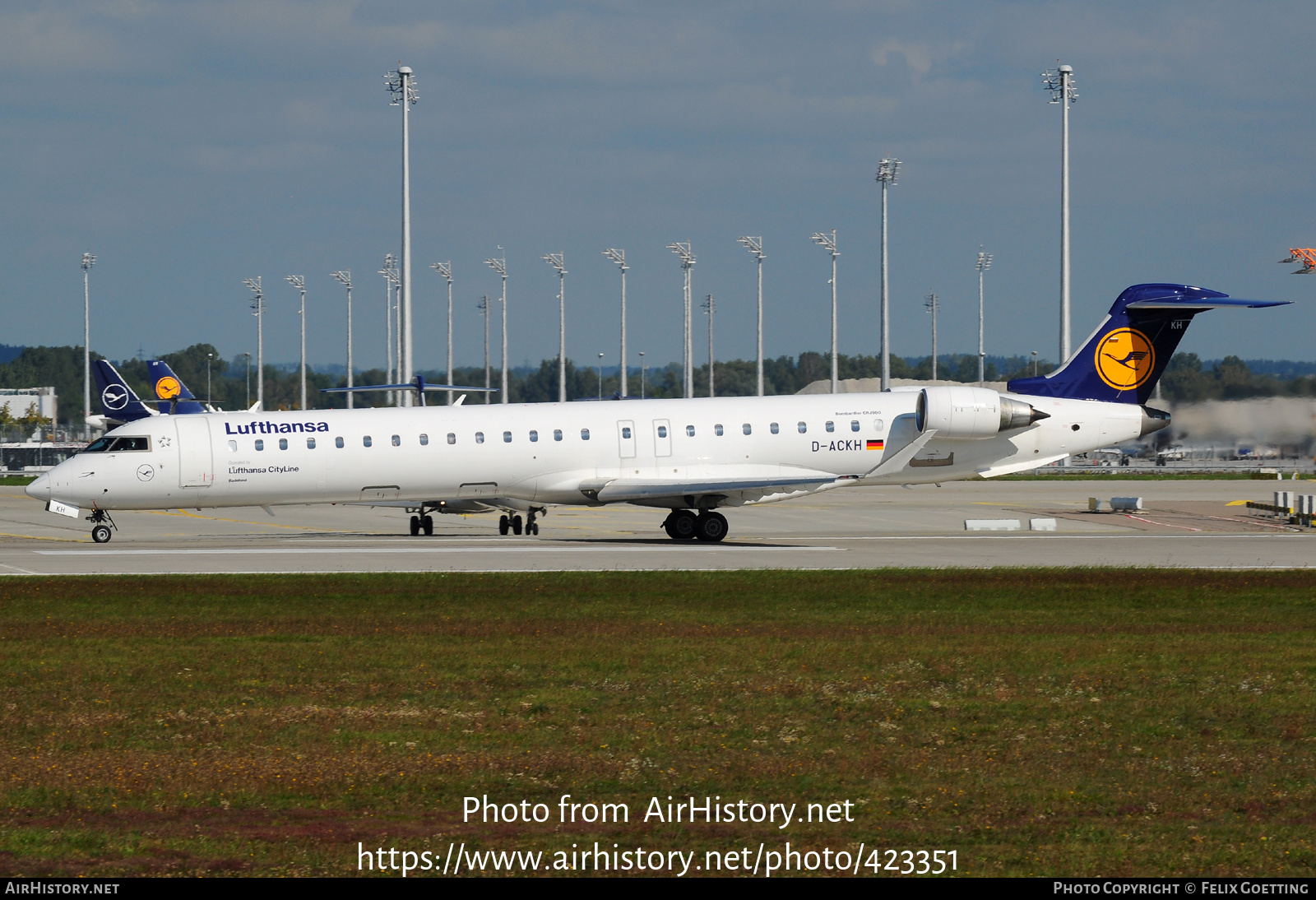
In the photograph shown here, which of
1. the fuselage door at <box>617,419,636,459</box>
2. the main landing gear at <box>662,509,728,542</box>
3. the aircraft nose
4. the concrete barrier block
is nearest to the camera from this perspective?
the aircraft nose

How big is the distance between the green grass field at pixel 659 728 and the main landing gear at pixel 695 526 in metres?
13.0

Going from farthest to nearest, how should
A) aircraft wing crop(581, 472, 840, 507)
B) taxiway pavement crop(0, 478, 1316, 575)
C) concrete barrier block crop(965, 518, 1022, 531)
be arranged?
concrete barrier block crop(965, 518, 1022, 531)
aircraft wing crop(581, 472, 840, 507)
taxiway pavement crop(0, 478, 1316, 575)

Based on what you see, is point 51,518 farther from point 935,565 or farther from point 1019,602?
point 1019,602

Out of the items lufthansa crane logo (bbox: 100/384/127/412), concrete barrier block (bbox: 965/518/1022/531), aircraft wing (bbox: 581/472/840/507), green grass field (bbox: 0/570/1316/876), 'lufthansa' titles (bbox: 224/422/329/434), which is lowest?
concrete barrier block (bbox: 965/518/1022/531)

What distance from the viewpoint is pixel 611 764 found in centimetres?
1085

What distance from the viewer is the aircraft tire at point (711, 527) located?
34.2m

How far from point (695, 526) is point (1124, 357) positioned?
38.8 ft

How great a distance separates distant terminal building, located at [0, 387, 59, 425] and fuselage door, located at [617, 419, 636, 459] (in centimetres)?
14574

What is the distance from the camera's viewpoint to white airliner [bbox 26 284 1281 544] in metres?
32.3

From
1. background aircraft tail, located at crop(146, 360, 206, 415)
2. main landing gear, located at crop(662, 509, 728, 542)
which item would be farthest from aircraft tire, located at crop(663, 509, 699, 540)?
background aircraft tail, located at crop(146, 360, 206, 415)

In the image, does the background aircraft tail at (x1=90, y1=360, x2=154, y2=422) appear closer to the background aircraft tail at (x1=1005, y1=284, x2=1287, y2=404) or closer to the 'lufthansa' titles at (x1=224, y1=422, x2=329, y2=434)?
the 'lufthansa' titles at (x1=224, y1=422, x2=329, y2=434)

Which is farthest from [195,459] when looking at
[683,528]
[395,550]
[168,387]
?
[168,387]

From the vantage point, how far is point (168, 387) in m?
67.6
